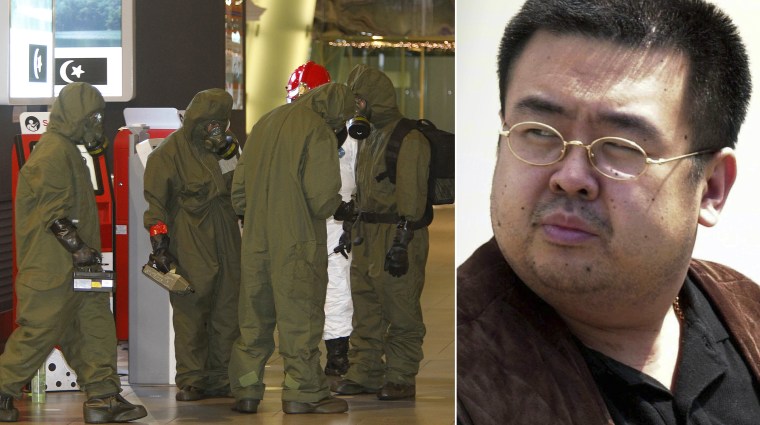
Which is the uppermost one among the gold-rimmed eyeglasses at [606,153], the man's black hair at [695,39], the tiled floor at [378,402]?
the man's black hair at [695,39]

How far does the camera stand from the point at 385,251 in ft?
21.5

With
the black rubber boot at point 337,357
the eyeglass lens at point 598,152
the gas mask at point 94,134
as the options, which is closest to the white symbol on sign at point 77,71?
the gas mask at point 94,134

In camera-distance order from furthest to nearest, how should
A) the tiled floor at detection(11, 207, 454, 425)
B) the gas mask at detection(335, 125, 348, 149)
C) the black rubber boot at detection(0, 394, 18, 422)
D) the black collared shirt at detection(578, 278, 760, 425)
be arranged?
1. the gas mask at detection(335, 125, 348, 149)
2. the tiled floor at detection(11, 207, 454, 425)
3. the black rubber boot at detection(0, 394, 18, 422)
4. the black collared shirt at detection(578, 278, 760, 425)

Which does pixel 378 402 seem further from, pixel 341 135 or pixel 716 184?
pixel 716 184

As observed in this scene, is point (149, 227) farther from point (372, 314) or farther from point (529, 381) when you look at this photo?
point (529, 381)

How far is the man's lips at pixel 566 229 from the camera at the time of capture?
2.51 metres

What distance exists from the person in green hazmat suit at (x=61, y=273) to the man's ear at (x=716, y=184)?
3.83m

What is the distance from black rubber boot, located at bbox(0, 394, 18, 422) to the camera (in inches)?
238

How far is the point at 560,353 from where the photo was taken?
261 cm

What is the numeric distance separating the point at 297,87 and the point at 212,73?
228cm

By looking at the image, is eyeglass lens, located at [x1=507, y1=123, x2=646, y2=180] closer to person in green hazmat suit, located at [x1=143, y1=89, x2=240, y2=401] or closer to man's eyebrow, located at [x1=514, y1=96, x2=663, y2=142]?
man's eyebrow, located at [x1=514, y1=96, x2=663, y2=142]

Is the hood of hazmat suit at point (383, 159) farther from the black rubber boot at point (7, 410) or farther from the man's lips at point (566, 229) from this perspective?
the man's lips at point (566, 229)

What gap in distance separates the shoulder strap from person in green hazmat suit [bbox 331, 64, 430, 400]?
0.03 m

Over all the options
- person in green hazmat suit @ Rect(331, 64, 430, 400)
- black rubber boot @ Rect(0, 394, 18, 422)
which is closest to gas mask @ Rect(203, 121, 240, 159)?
person in green hazmat suit @ Rect(331, 64, 430, 400)
